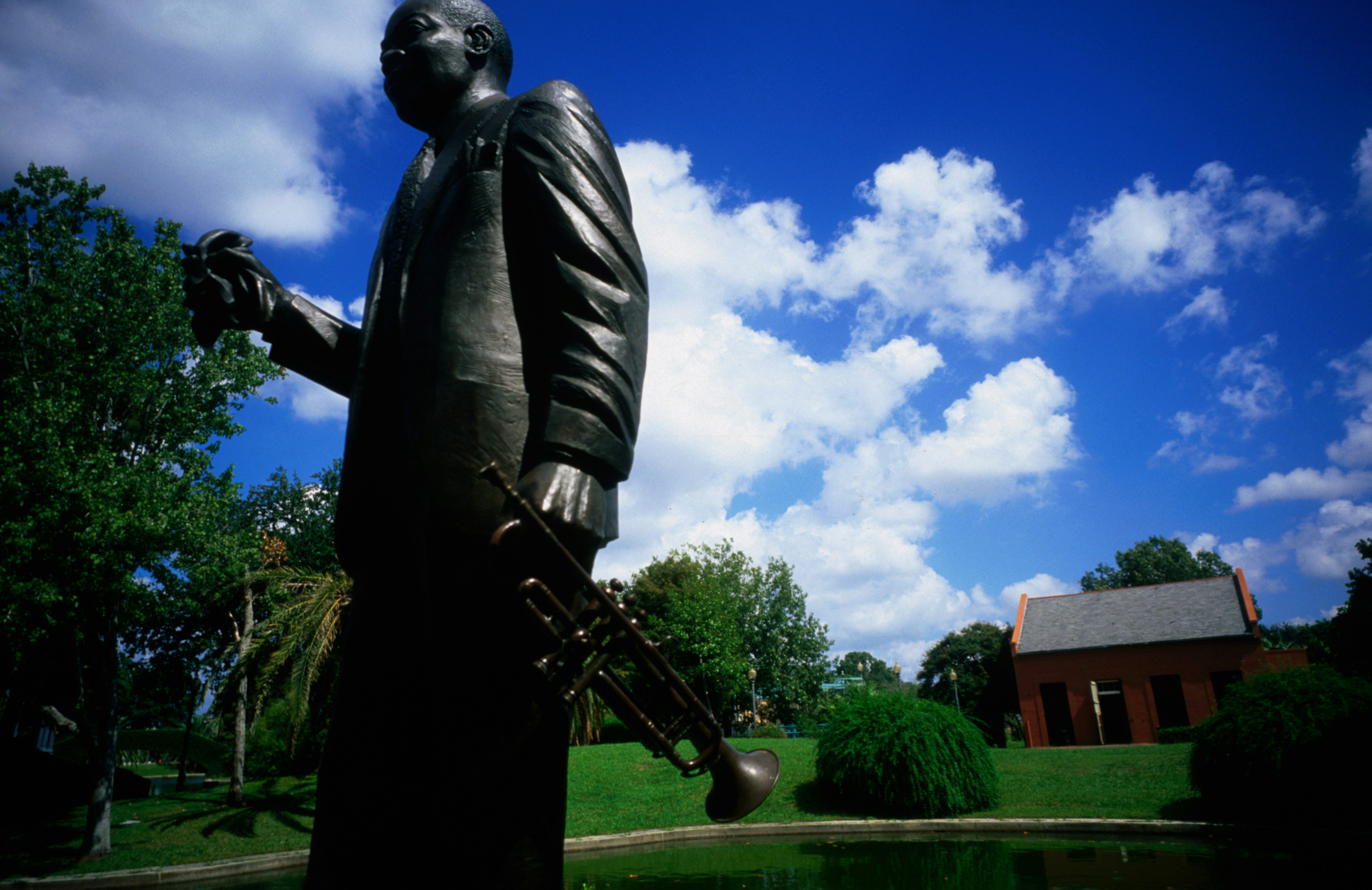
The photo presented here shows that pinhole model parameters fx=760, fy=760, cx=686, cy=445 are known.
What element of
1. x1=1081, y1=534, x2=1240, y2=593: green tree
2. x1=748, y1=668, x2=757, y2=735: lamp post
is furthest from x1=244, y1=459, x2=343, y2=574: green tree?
x1=1081, y1=534, x2=1240, y2=593: green tree

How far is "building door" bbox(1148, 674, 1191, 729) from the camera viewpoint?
99.8 ft

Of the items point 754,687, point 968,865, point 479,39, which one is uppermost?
point 479,39

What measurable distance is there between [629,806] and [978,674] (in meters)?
47.8

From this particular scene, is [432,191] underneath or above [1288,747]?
above

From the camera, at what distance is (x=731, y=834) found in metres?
11.6

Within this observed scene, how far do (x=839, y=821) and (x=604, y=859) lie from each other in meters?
3.69

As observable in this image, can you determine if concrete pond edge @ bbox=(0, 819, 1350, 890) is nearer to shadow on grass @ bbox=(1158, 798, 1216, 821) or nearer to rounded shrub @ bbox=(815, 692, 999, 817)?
rounded shrub @ bbox=(815, 692, 999, 817)

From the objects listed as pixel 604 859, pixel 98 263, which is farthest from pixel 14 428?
pixel 604 859

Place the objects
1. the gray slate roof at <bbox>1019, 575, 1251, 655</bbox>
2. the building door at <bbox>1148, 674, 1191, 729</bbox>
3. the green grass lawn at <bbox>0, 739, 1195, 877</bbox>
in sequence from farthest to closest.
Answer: the gray slate roof at <bbox>1019, 575, 1251, 655</bbox>, the building door at <bbox>1148, 674, 1191, 729</bbox>, the green grass lawn at <bbox>0, 739, 1195, 877</bbox>

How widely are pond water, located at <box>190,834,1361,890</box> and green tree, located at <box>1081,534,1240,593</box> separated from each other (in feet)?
213

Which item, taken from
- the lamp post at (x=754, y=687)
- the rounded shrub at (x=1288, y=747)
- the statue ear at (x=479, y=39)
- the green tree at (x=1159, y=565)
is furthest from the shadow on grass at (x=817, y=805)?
the green tree at (x=1159, y=565)

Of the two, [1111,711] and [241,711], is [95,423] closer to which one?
[241,711]

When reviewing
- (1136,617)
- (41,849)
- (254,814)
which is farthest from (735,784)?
(1136,617)

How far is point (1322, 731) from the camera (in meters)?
10.1
